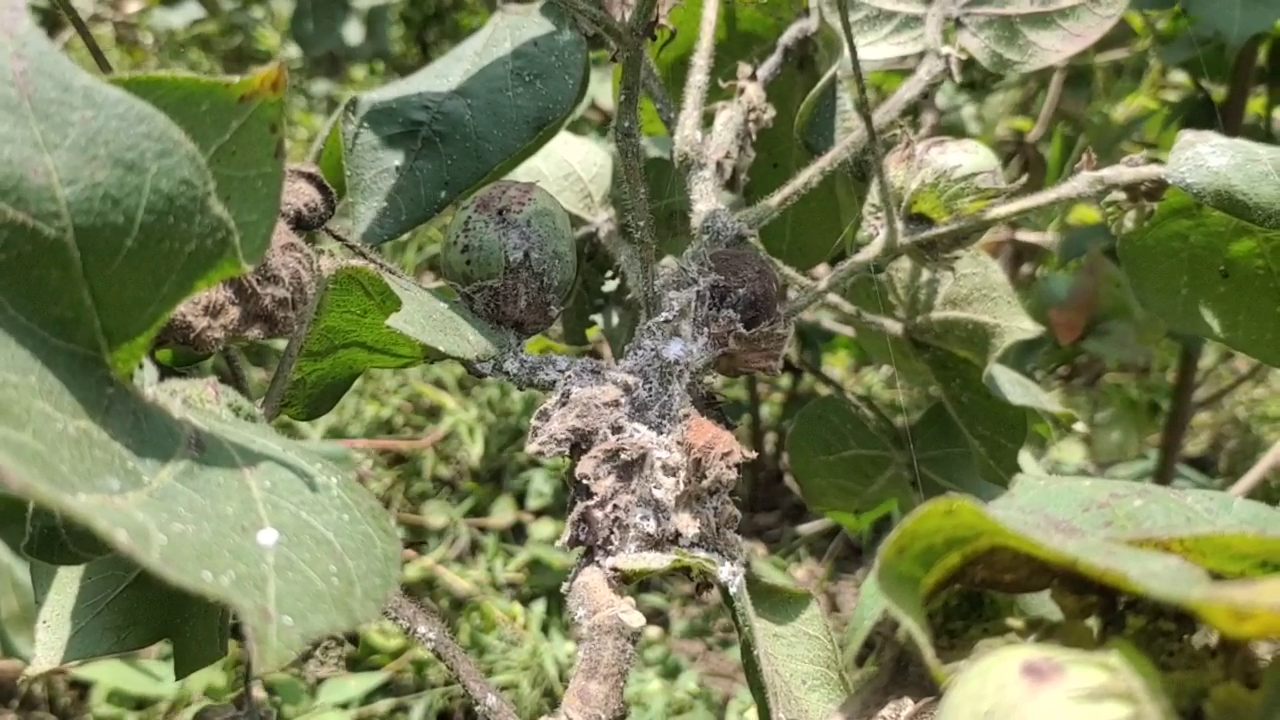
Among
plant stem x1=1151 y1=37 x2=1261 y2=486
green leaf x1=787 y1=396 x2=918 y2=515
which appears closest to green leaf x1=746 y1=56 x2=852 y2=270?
green leaf x1=787 y1=396 x2=918 y2=515

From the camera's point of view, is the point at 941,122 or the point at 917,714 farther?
the point at 941,122

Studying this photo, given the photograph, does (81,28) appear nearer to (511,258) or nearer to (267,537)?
(511,258)

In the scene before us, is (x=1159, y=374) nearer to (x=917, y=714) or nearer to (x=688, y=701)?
(x=688, y=701)

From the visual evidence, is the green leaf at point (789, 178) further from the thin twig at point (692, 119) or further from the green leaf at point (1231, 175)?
the green leaf at point (1231, 175)

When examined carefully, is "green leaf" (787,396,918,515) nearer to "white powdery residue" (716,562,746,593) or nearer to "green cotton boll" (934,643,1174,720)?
"white powdery residue" (716,562,746,593)

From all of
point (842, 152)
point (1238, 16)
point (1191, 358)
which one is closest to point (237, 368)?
point (842, 152)

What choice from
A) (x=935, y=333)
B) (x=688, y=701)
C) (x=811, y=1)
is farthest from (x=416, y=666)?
(x=811, y=1)
